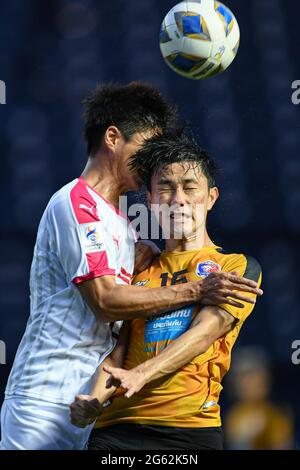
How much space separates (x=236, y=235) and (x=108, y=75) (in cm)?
190

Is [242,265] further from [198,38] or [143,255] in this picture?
[198,38]

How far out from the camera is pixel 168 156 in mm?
3490

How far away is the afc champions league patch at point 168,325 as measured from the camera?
321cm

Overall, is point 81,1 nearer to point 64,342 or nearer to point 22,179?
point 22,179

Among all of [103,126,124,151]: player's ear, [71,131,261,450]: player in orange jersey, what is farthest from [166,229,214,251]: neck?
[103,126,124,151]: player's ear

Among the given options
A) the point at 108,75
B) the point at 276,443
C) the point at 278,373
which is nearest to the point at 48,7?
the point at 108,75

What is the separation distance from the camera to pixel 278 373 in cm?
652

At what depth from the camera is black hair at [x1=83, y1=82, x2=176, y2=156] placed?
3799 millimetres

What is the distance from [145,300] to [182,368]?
0.29 metres

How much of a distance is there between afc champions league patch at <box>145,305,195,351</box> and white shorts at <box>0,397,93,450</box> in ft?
1.46

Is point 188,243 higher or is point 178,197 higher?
point 178,197

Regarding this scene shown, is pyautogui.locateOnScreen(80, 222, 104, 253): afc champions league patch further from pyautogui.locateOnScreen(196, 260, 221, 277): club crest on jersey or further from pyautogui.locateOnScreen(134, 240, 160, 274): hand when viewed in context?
pyautogui.locateOnScreen(196, 260, 221, 277): club crest on jersey

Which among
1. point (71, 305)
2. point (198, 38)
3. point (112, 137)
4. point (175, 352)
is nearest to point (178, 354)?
point (175, 352)

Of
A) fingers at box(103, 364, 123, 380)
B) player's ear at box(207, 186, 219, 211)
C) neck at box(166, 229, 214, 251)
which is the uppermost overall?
player's ear at box(207, 186, 219, 211)
